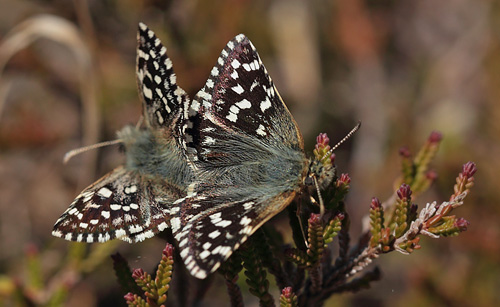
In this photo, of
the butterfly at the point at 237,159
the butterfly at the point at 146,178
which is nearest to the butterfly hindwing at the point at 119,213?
the butterfly at the point at 146,178

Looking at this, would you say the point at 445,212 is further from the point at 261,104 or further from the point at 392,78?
the point at 392,78

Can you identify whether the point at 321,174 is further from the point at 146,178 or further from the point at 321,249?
the point at 146,178

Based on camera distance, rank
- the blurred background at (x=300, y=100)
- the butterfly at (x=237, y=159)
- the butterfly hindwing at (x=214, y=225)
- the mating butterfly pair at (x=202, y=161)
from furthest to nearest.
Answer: the blurred background at (x=300, y=100) → the mating butterfly pair at (x=202, y=161) → the butterfly at (x=237, y=159) → the butterfly hindwing at (x=214, y=225)

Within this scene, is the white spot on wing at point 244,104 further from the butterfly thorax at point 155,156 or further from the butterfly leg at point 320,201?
the butterfly leg at point 320,201

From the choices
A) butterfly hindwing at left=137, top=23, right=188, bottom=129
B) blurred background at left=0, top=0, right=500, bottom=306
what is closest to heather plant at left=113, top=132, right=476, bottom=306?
butterfly hindwing at left=137, top=23, right=188, bottom=129

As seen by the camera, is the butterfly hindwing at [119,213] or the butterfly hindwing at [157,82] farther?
the butterfly hindwing at [157,82]

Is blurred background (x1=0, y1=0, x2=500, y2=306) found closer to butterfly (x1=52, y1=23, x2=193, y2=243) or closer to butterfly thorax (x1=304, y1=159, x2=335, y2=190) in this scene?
butterfly (x1=52, y1=23, x2=193, y2=243)

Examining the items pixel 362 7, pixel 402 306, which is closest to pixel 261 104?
pixel 402 306
